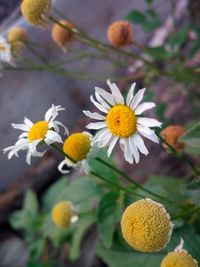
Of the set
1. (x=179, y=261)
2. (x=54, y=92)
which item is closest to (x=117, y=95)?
(x=179, y=261)

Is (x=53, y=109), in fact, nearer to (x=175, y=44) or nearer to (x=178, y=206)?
(x=178, y=206)

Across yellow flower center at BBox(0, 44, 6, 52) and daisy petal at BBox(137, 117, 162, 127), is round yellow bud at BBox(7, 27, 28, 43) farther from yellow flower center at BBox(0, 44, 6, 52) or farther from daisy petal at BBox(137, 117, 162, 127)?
daisy petal at BBox(137, 117, 162, 127)

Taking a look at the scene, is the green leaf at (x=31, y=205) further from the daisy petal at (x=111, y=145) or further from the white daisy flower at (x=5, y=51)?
the daisy petal at (x=111, y=145)

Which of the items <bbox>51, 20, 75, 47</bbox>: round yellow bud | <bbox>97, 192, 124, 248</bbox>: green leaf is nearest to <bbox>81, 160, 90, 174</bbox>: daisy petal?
<bbox>97, 192, 124, 248</bbox>: green leaf

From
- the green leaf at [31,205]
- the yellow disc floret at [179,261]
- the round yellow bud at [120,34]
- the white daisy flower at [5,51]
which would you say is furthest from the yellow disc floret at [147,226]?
the green leaf at [31,205]

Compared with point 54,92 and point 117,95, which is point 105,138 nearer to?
point 117,95

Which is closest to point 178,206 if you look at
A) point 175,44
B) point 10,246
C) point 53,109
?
point 53,109
